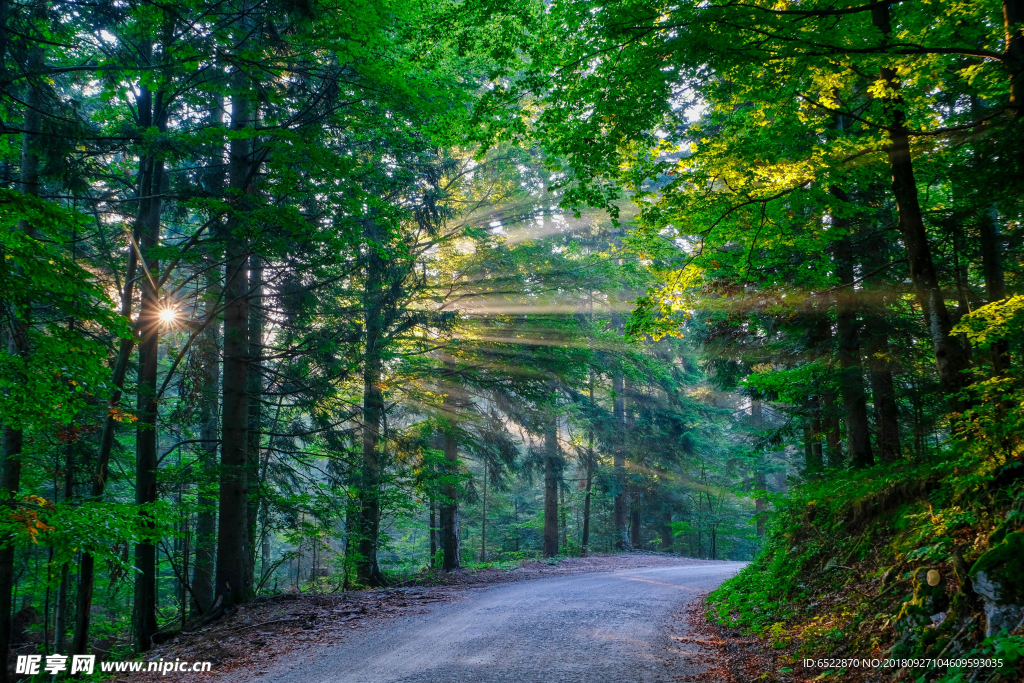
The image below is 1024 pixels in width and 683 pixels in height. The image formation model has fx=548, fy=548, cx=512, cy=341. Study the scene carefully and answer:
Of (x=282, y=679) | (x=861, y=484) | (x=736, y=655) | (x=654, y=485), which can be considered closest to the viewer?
(x=282, y=679)

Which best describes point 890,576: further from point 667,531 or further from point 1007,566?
point 667,531

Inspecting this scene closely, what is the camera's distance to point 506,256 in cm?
1650

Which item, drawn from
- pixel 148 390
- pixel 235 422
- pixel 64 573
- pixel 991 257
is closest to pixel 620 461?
pixel 235 422

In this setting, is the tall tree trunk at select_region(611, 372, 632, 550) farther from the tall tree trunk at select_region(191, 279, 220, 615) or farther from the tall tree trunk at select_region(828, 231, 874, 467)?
the tall tree trunk at select_region(191, 279, 220, 615)

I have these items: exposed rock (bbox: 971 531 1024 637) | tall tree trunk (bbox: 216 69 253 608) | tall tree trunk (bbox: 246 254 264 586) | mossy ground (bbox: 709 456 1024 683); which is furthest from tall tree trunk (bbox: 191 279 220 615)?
exposed rock (bbox: 971 531 1024 637)

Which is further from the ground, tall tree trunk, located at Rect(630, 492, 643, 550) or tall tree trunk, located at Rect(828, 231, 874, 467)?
tall tree trunk, located at Rect(828, 231, 874, 467)

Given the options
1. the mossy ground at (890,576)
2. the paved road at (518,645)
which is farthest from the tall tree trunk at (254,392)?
the mossy ground at (890,576)

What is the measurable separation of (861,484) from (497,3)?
913cm

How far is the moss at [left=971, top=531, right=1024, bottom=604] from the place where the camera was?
14.7ft

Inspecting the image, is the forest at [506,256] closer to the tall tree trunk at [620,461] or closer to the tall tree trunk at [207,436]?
the tall tree trunk at [207,436]

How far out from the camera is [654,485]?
28688mm

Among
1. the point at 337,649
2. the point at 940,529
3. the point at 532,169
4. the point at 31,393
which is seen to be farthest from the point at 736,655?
the point at 532,169

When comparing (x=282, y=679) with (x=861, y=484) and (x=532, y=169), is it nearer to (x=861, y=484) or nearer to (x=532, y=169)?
(x=861, y=484)

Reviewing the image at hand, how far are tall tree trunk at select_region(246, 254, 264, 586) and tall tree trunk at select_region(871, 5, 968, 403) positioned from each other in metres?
10.7
